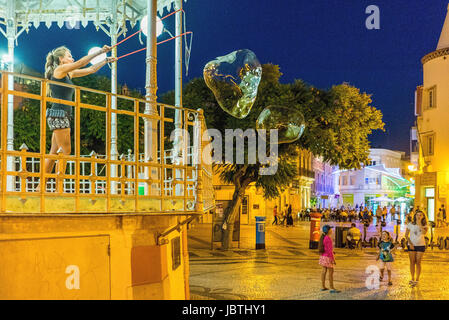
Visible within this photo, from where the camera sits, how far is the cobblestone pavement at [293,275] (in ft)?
38.5

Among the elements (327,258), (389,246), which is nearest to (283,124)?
(389,246)

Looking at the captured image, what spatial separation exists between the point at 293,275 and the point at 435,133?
2916cm

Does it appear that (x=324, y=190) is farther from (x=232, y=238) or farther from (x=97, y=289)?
(x=97, y=289)

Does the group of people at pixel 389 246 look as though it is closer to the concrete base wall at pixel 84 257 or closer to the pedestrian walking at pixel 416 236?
the pedestrian walking at pixel 416 236

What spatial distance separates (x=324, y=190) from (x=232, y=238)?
2490 inches

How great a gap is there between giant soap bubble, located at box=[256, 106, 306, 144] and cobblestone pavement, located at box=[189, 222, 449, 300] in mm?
4260

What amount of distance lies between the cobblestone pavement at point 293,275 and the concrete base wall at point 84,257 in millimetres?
5395

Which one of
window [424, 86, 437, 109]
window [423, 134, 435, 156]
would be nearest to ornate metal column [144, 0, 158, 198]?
window [423, 134, 435, 156]

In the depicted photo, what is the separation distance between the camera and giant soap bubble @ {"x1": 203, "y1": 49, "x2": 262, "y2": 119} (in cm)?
1359

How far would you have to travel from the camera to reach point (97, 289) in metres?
5.40

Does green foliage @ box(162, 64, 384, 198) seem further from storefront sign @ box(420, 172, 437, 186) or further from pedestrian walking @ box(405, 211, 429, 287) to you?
storefront sign @ box(420, 172, 437, 186)

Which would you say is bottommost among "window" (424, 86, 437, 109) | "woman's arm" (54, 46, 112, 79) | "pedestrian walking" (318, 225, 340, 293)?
"pedestrian walking" (318, 225, 340, 293)
